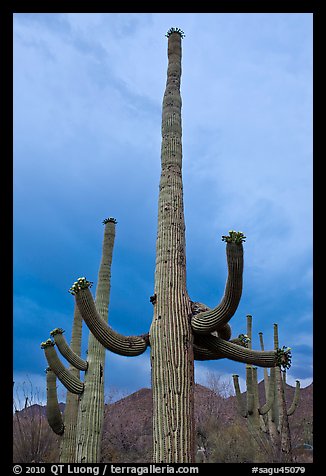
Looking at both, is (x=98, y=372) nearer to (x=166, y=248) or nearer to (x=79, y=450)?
(x=79, y=450)

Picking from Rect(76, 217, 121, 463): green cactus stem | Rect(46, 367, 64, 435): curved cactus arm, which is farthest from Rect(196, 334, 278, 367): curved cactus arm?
Rect(46, 367, 64, 435): curved cactus arm

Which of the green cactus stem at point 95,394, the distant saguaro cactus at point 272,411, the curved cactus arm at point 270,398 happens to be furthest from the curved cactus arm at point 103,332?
the curved cactus arm at point 270,398

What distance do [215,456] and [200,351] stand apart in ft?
66.4

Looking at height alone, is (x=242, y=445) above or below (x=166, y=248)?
below

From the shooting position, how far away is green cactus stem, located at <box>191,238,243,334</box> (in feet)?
11.6

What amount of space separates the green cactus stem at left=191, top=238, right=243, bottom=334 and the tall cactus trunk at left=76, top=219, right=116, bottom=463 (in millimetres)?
2952

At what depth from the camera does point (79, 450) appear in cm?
700

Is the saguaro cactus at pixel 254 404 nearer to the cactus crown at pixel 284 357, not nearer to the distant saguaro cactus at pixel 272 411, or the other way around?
the distant saguaro cactus at pixel 272 411

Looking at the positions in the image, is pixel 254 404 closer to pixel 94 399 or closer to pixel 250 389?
pixel 250 389

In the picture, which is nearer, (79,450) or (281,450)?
(79,450)

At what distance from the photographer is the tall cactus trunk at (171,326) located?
3.70 meters

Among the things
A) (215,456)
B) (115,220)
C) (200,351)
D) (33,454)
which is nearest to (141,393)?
(215,456)

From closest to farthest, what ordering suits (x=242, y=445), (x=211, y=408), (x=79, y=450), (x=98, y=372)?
(x=79, y=450), (x=98, y=372), (x=242, y=445), (x=211, y=408)
